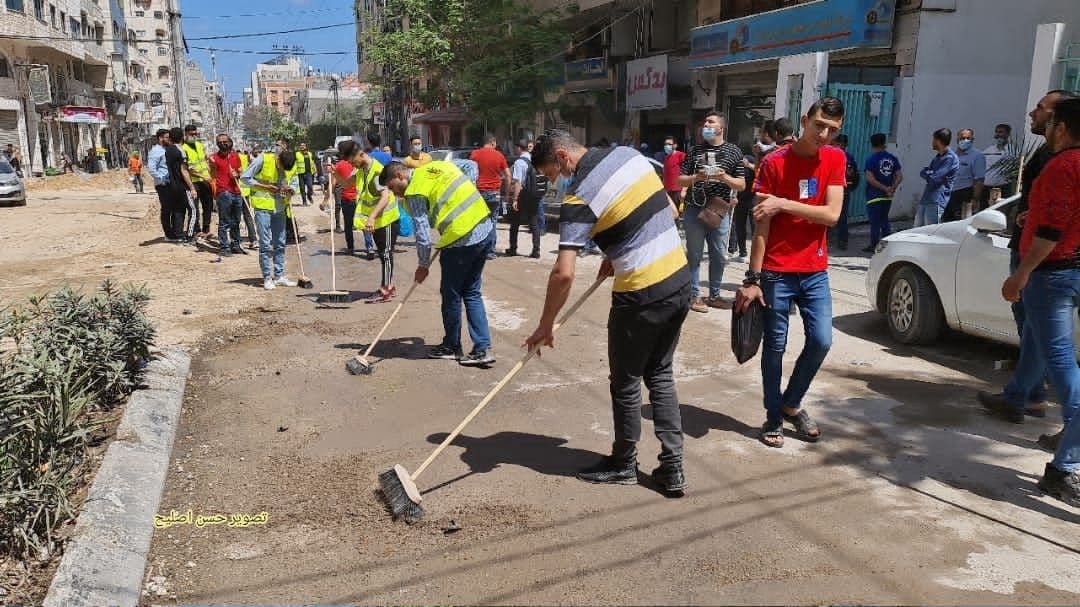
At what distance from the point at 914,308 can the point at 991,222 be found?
114 centimetres

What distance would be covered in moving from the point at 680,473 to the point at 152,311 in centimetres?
641

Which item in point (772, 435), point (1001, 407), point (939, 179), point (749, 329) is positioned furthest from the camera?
point (939, 179)

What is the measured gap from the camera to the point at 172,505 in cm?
387

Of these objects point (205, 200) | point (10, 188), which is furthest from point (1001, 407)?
point (10, 188)

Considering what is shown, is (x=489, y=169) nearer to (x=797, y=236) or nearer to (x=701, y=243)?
(x=701, y=243)

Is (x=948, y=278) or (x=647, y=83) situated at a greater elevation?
(x=647, y=83)

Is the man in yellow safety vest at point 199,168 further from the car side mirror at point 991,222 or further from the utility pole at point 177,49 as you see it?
the utility pole at point 177,49

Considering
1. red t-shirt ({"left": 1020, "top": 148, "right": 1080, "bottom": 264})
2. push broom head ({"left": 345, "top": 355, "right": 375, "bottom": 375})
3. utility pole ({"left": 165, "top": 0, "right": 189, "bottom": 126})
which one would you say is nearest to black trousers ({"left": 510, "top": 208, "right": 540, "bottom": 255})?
push broom head ({"left": 345, "top": 355, "right": 375, "bottom": 375})

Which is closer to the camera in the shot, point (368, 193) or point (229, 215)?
point (368, 193)

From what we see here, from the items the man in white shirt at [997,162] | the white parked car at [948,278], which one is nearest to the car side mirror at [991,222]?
the white parked car at [948,278]

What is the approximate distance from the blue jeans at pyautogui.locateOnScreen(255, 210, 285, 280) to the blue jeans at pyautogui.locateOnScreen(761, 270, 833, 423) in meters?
6.41

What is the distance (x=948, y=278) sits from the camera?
6117 millimetres

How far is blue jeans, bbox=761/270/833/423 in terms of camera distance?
4.29 m

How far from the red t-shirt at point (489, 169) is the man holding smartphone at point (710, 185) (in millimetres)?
4278
